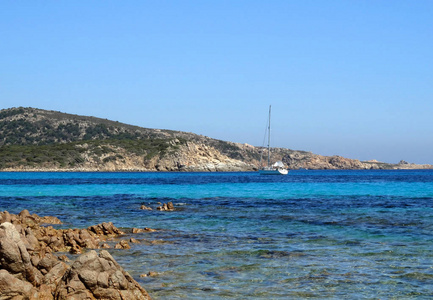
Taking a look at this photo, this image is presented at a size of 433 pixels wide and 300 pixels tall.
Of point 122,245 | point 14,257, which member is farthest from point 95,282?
point 122,245

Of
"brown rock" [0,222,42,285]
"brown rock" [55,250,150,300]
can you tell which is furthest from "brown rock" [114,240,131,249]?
"brown rock" [55,250,150,300]

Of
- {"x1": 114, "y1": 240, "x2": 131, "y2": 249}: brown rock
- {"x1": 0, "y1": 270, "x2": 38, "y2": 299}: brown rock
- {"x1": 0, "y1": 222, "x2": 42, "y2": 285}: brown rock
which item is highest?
{"x1": 0, "y1": 222, "x2": 42, "y2": 285}: brown rock

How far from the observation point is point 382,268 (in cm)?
1712

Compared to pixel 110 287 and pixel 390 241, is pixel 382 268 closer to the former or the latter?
pixel 390 241

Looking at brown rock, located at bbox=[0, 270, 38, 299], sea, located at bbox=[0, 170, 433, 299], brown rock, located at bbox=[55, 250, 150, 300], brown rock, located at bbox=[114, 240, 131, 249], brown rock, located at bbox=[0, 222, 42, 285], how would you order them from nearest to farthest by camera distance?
1. brown rock, located at bbox=[0, 270, 38, 299]
2. brown rock, located at bbox=[55, 250, 150, 300]
3. brown rock, located at bbox=[0, 222, 42, 285]
4. sea, located at bbox=[0, 170, 433, 299]
5. brown rock, located at bbox=[114, 240, 131, 249]

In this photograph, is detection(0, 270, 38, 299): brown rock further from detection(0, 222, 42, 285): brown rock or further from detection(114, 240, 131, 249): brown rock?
detection(114, 240, 131, 249): brown rock

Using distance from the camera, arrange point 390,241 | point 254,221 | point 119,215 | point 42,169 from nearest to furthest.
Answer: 1. point 390,241
2. point 254,221
3. point 119,215
4. point 42,169

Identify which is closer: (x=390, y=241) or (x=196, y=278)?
(x=196, y=278)

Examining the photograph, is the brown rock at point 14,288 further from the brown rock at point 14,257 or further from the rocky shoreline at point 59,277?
the brown rock at point 14,257

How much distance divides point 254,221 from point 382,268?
14824 mm

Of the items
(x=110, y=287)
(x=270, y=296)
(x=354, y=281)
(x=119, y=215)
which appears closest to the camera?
(x=110, y=287)

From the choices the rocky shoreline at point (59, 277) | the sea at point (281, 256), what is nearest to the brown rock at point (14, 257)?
the rocky shoreline at point (59, 277)

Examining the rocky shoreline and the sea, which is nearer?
the rocky shoreline

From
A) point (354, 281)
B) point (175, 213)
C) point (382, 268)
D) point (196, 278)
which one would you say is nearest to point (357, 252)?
point (382, 268)
